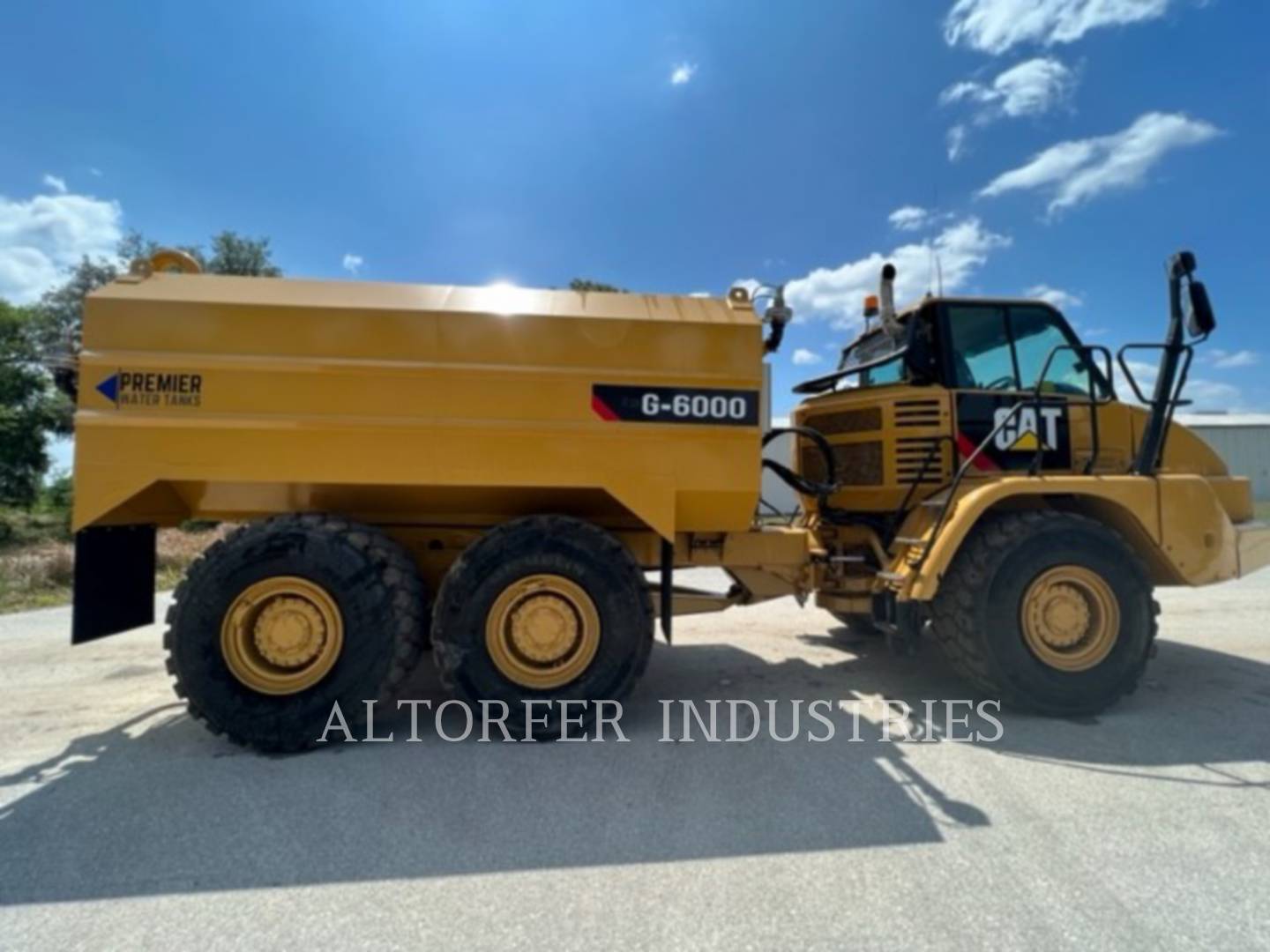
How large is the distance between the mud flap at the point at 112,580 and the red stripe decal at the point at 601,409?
292 cm

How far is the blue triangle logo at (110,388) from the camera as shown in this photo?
3262mm

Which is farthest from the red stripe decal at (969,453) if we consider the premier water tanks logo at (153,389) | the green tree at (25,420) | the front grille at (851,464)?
the green tree at (25,420)

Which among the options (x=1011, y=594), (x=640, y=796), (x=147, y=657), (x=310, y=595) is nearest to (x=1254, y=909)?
(x=1011, y=594)

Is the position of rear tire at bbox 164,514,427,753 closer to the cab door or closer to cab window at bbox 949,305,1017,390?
the cab door

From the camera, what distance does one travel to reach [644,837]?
254 cm

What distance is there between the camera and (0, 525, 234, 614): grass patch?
8406mm

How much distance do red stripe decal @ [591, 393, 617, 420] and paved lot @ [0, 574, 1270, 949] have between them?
1858mm

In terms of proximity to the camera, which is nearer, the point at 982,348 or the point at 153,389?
the point at 153,389

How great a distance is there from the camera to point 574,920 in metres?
2.06

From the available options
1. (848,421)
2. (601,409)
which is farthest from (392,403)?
(848,421)

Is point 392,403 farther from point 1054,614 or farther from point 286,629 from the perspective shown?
point 1054,614

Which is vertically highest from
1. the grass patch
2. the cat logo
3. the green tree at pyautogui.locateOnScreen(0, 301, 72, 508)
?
the green tree at pyautogui.locateOnScreen(0, 301, 72, 508)

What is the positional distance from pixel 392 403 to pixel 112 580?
203 centimetres

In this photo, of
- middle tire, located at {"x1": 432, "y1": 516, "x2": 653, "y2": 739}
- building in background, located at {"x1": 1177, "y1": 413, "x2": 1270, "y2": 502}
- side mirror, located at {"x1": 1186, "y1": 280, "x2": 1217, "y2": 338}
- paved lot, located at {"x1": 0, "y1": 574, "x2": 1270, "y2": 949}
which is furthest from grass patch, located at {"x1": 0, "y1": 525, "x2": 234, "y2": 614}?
building in background, located at {"x1": 1177, "y1": 413, "x2": 1270, "y2": 502}
